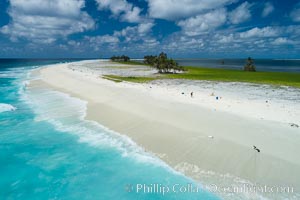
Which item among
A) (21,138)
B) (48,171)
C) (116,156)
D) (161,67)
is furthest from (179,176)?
(161,67)

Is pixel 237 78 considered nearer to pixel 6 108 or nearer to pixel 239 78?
pixel 239 78

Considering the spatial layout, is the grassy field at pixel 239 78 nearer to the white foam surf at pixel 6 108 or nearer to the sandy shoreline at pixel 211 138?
the white foam surf at pixel 6 108

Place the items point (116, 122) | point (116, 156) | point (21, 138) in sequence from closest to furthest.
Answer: point (116, 156) < point (21, 138) < point (116, 122)

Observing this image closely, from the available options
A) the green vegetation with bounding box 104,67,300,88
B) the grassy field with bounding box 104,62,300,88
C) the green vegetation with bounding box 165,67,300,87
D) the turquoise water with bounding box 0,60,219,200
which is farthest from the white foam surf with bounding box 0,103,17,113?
the green vegetation with bounding box 165,67,300,87

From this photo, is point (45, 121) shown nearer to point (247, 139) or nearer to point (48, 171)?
point (48, 171)

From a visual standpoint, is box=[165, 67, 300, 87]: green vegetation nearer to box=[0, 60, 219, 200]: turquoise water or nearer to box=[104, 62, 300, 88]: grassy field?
box=[104, 62, 300, 88]: grassy field

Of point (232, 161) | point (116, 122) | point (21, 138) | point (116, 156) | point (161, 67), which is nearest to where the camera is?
point (232, 161)
